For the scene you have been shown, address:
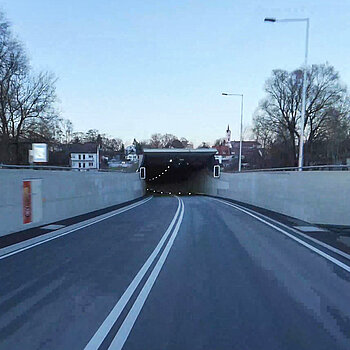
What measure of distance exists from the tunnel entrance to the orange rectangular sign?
26.8 metres

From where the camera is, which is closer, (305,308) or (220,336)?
(220,336)

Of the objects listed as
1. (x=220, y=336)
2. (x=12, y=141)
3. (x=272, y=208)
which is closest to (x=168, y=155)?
(x=12, y=141)

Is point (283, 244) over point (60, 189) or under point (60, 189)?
Result: under

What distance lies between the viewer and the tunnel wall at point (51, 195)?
968cm

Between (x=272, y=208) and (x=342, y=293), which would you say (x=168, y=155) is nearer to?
(x=272, y=208)

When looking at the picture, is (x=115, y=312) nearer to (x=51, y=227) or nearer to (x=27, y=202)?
(x=27, y=202)

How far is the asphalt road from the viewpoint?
11.4 ft

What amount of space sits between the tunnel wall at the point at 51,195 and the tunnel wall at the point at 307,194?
1000 cm

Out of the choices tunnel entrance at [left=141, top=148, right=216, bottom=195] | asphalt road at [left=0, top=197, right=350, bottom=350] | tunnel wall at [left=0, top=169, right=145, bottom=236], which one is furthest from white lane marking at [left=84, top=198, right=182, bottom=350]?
tunnel entrance at [left=141, top=148, right=216, bottom=195]

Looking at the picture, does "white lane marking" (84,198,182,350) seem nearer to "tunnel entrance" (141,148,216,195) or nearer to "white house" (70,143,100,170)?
"tunnel entrance" (141,148,216,195)

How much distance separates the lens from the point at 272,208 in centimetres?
1703

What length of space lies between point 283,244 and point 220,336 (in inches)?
220

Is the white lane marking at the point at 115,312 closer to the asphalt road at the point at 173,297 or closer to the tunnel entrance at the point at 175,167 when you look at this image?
the asphalt road at the point at 173,297

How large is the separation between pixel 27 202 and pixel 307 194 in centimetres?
1095
